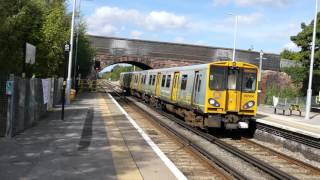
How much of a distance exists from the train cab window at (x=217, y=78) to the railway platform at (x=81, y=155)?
3.22 meters

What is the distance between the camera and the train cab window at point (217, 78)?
67.6 ft

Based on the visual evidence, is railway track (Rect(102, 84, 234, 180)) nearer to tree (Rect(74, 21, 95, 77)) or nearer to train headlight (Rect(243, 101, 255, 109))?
train headlight (Rect(243, 101, 255, 109))

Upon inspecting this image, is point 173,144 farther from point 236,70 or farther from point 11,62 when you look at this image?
point 11,62

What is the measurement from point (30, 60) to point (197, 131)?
22.9 ft

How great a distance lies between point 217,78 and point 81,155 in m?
8.44

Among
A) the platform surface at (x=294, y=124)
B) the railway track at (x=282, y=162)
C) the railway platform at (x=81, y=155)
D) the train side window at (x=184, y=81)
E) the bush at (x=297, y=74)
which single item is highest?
the bush at (x=297, y=74)

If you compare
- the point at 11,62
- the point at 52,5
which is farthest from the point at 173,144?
the point at 52,5

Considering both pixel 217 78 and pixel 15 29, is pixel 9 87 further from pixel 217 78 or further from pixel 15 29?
pixel 15 29

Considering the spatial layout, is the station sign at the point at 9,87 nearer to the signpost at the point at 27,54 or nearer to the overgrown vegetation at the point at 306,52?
the signpost at the point at 27,54

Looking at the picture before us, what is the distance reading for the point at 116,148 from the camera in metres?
15.2

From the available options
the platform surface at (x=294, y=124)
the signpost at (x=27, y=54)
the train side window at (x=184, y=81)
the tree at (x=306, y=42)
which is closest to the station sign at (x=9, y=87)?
the signpost at (x=27, y=54)

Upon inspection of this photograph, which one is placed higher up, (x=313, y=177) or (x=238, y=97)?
(x=238, y=97)

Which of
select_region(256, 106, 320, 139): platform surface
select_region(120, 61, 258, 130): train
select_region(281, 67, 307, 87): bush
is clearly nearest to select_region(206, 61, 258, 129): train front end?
select_region(120, 61, 258, 130): train

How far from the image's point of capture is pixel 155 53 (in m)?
73.4
